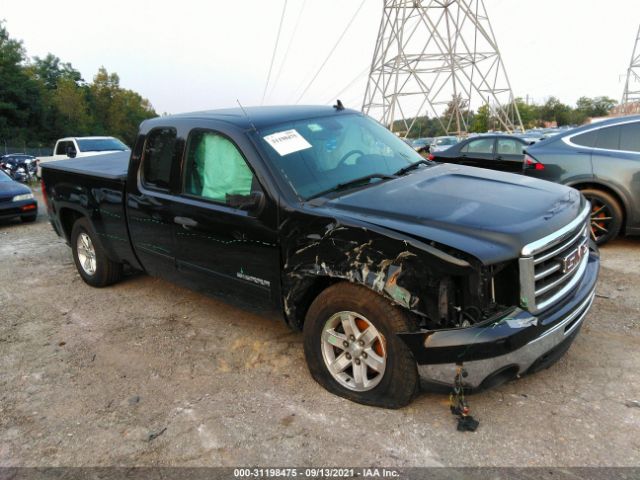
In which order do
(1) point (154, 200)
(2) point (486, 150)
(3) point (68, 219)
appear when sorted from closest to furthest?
1. (1) point (154, 200)
2. (3) point (68, 219)
3. (2) point (486, 150)

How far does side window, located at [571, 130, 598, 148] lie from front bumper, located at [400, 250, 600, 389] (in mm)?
4268

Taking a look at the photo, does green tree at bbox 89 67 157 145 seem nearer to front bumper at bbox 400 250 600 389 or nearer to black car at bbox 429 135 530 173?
black car at bbox 429 135 530 173

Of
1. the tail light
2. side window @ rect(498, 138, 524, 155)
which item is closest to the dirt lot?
the tail light

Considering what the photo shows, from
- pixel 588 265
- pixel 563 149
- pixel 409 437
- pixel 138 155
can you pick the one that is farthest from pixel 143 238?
pixel 563 149

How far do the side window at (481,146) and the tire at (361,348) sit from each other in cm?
Answer: 834

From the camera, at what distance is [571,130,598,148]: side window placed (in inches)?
243

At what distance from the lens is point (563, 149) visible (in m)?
6.33

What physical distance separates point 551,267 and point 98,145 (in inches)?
658

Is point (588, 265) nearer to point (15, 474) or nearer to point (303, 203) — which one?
point (303, 203)

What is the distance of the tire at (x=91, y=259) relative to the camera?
5293 millimetres

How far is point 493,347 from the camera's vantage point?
8.05 ft

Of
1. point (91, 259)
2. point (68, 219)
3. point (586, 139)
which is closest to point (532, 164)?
point (586, 139)

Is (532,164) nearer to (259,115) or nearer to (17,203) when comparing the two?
(259,115)

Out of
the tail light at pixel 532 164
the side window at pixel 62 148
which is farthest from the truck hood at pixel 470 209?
the side window at pixel 62 148
